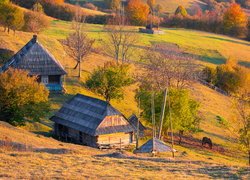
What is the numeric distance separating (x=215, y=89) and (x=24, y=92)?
41954 millimetres

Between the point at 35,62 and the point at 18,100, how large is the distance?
414 inches

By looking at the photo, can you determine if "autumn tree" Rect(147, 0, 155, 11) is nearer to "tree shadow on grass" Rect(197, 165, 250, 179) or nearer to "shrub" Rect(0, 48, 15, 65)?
"shrub" Rect(0, 48, 15, 65)

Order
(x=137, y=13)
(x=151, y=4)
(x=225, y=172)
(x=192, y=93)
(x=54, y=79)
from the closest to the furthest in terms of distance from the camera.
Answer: (x=225, y=172), (x=54, y=79), (x=192, y=93), (x=137, y=13), (x=151, y=4)

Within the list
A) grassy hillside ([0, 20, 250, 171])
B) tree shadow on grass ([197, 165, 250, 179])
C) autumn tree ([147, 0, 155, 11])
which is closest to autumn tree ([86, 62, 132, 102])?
grassy hillside ([0, 20, 250, 171])

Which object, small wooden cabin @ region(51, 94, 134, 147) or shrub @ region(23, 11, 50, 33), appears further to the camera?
shrub @ region(23, 11, 50, 33)

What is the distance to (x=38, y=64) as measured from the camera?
5438cm

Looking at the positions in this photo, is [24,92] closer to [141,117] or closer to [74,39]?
[141,117]

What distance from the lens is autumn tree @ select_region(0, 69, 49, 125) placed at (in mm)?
44250

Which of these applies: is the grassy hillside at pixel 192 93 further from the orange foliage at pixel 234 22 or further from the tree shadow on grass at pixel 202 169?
the orange foliage at pixel 234 22

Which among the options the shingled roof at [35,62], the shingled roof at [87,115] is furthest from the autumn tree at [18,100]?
the shingled roof at [35,62]

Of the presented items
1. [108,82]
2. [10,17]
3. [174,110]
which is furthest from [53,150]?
[10,17]

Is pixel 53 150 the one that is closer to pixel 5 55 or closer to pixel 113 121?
pixel 113 121

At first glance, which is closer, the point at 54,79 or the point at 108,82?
the point at 108,82

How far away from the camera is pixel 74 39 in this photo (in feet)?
217
